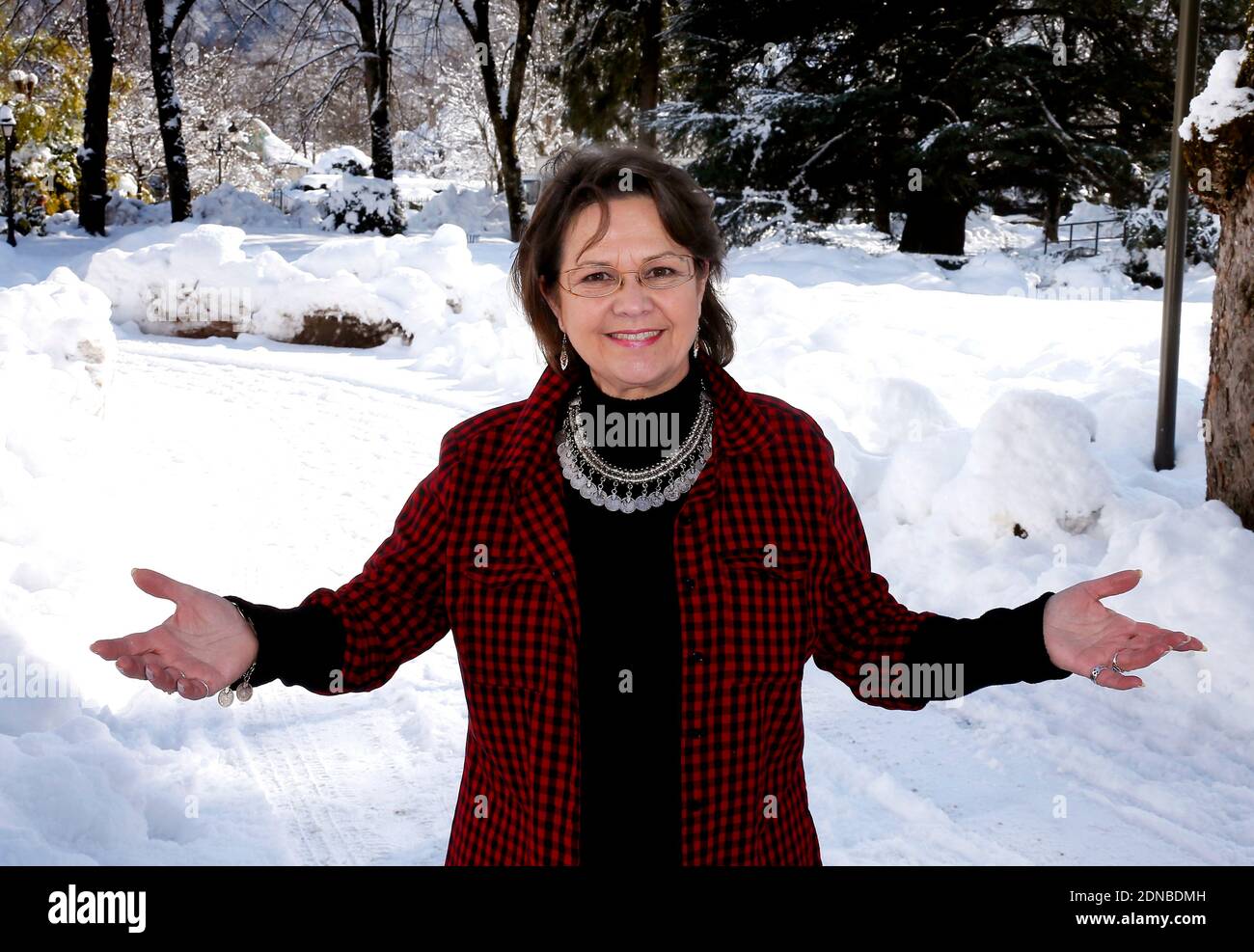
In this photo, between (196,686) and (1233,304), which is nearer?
(196,686)

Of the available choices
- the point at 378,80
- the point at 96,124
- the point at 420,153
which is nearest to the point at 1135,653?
the point at 96,124

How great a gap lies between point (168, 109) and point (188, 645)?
2555 cm

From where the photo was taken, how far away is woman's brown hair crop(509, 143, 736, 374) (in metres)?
2.01

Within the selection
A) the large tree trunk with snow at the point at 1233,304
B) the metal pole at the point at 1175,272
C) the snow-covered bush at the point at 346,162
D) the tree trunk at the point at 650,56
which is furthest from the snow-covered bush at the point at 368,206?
the large tree trunk with snow at the point at 1233,304

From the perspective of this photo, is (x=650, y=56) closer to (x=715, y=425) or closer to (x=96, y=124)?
(x=96, y=124)

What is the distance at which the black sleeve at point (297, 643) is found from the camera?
73.9 inches

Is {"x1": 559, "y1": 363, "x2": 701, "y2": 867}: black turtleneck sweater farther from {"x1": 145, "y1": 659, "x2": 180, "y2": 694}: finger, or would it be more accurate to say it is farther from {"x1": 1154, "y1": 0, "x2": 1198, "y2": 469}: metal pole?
{"x1": 1154, "y1": 0, "x2": 1198, "y2": 469}: metal pole

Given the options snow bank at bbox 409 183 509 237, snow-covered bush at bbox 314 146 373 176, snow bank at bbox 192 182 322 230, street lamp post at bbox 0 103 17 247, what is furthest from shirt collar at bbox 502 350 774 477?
snow-covered bush at bbox 314 146 373 176

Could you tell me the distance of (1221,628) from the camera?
445cm

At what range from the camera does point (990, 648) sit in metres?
1.92

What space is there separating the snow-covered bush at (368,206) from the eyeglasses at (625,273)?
22.1 m

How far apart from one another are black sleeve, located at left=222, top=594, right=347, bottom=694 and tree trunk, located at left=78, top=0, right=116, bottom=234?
943 inches
